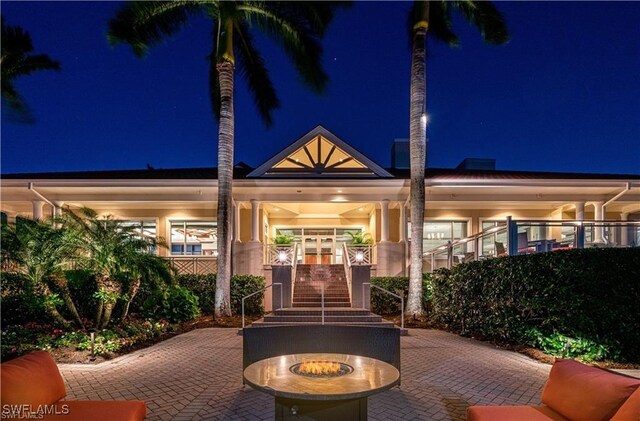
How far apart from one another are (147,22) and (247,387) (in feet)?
35.7

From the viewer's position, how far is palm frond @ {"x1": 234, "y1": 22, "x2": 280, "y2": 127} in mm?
13234

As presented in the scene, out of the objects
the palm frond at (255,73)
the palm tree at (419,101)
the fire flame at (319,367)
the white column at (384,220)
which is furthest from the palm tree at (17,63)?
the fire flame at (319,367)

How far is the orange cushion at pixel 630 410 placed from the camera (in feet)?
8.79

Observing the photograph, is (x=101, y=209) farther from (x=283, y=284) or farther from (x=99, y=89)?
(x=99, y=89)

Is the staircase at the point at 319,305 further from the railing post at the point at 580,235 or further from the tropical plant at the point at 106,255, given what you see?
the railing post at the point at 580,235

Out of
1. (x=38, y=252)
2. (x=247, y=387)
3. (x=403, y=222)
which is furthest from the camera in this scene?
(x=403, y=222)

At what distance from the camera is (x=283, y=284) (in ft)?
40.4

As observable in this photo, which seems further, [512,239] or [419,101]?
[419,101]

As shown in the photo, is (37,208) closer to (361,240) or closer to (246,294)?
(246,294)

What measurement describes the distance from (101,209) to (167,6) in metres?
9.93

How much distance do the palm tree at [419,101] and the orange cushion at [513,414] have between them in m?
8.27

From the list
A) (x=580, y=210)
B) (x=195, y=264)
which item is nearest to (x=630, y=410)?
(x=195, y=264)

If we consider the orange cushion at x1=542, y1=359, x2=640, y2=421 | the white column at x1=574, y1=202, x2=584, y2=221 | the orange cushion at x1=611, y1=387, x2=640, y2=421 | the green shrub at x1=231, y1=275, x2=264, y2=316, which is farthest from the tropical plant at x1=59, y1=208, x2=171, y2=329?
the white column at x1=574, y1=202, x2=584, y2=221

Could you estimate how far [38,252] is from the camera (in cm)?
775
